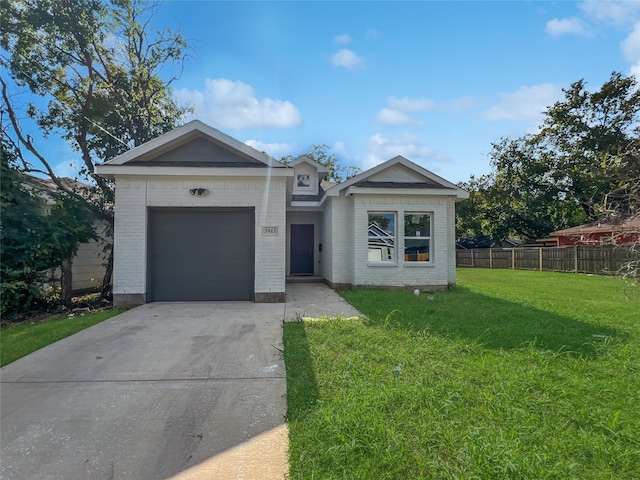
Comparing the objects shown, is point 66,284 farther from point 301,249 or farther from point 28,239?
point 301,249

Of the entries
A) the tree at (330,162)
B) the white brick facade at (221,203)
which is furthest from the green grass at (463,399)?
the tree at (330,162)

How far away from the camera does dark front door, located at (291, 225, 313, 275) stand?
48.8 ft

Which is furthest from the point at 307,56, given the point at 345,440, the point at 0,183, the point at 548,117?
the point at 548,117

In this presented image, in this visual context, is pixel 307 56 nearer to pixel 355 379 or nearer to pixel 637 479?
pixel 355 379

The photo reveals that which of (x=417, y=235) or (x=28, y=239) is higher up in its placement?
(x=417, y=235)

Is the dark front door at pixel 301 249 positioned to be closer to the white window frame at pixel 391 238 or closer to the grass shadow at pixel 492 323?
the white window frame at pixel 391 238

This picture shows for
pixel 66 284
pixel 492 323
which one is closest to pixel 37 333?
pixel 66 284

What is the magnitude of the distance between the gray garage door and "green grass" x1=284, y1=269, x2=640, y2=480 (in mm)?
3218

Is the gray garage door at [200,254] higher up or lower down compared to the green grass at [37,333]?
higher up

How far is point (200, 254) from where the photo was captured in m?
8.95

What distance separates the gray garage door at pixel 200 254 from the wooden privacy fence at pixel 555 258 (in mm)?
14071

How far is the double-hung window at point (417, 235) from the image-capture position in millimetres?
11273

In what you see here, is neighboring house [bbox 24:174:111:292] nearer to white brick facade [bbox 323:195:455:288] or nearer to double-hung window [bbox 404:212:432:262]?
white brick facade [bbox 323:195:455:288]

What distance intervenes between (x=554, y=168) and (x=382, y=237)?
24.2 meters
